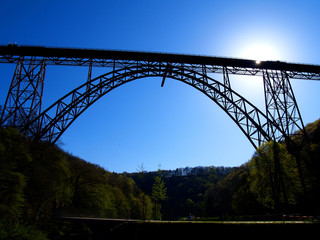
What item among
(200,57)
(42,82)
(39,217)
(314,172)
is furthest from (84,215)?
(314,172)

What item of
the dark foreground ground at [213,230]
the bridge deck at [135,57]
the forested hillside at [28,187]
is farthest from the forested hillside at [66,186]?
the bridge deck at [135,57]

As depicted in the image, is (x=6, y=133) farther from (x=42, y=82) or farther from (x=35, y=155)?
(x=42, y=82)

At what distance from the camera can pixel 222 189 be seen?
69188 millimetres

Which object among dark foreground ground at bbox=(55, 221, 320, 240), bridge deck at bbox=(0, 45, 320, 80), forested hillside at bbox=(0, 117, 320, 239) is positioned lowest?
dark foreground ground at bbox=(55, 221, 320, 240)

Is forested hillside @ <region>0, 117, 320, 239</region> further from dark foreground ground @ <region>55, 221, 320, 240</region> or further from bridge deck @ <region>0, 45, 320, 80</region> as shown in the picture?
bridge deck @ <region>0, 45, 320, 80</region>

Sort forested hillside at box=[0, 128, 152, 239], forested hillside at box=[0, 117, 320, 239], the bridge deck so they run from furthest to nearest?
the bridge deck, forested hillside at box=[0, 117, 320, 239], forested hillside at box=[0, 128, 152, 239]

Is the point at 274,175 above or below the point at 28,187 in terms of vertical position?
above

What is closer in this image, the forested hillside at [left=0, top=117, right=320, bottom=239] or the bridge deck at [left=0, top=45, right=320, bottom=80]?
the forested hillside at [left=0, top=117, right=320, bottom=239]

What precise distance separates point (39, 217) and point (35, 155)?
6.92 meters

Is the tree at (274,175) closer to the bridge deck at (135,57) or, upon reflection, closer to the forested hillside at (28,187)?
the bridge deck at (135,57)

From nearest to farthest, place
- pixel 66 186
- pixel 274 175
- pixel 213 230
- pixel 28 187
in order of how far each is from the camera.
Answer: pixel 213 230 < pixel 28 187 < pixel 274 175 < pixel 66 186

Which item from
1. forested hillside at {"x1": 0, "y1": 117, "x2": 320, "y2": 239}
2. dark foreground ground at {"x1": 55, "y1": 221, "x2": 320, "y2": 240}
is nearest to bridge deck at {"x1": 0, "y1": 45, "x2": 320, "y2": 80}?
forested hillside at {"x1": 0, "y1": 117, "x2": 320, "y2": 239}

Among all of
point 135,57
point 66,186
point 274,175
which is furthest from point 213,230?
point 66,186

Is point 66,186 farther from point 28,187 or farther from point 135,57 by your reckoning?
point 135,57
